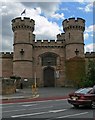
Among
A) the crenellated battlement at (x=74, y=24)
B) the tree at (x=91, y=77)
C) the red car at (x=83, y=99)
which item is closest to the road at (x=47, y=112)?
the red car at (x=83, y=99)

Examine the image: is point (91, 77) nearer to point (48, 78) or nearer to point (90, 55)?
point (90, 55)

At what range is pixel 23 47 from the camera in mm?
64812

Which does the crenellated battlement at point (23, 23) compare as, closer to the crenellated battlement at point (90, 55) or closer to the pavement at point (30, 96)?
the crenellated battlement at point (90, 55)

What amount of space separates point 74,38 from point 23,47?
10387 mm

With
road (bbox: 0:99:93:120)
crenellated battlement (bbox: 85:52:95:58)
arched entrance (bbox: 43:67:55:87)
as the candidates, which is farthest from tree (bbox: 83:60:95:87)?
road (bbox: 0:99:93:120)

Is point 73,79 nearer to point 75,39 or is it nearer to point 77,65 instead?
point 77,65

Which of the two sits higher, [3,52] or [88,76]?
[3,52]

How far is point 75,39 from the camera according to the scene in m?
65.9

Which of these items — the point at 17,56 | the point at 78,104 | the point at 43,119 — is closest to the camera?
the point at 43,119

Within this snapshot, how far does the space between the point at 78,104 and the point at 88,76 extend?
3643 cm

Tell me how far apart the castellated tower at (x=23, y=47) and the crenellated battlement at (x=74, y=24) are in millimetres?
7102

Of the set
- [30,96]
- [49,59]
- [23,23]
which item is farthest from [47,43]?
[30,96]

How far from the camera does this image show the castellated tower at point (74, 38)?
65875 mm

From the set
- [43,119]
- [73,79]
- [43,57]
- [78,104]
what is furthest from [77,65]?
[43,119]
